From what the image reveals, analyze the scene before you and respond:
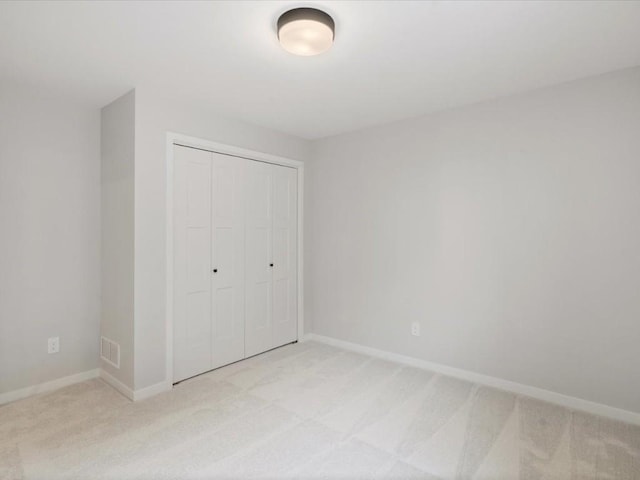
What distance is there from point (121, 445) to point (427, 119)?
3443 mm

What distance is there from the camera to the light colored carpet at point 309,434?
189 centimetres

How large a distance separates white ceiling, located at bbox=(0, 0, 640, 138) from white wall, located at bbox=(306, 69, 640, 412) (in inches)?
13.4

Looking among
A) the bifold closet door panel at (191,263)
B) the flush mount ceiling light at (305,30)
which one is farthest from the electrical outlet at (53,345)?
the flush mount ceiling light at (305,30)

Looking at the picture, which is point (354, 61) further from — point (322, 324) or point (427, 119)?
point (322, 324)

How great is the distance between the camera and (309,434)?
2219 mm

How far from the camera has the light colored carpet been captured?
1892 mm

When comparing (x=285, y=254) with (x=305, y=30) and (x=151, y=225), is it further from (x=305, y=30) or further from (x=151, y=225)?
(x=305, y=30)

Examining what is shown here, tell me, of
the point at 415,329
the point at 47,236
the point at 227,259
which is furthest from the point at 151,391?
the point at 415,329

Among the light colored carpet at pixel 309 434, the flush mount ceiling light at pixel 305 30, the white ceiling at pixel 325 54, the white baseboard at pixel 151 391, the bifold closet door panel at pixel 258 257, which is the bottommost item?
the light colored carpet at pixel 309 434

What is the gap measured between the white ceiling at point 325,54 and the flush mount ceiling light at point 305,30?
4cm

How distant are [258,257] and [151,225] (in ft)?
3.84

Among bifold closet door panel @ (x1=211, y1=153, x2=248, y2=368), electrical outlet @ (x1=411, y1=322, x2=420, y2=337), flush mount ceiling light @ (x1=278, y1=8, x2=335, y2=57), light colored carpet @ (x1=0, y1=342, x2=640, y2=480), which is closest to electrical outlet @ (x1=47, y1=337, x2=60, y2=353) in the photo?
light colored carpet @ (x1=0, y1=342, x2=640, y2=480)

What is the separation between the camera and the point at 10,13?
5.77 feet

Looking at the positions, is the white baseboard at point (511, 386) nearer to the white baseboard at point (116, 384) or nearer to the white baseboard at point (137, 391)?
the white baseboard at point (137, 391)
